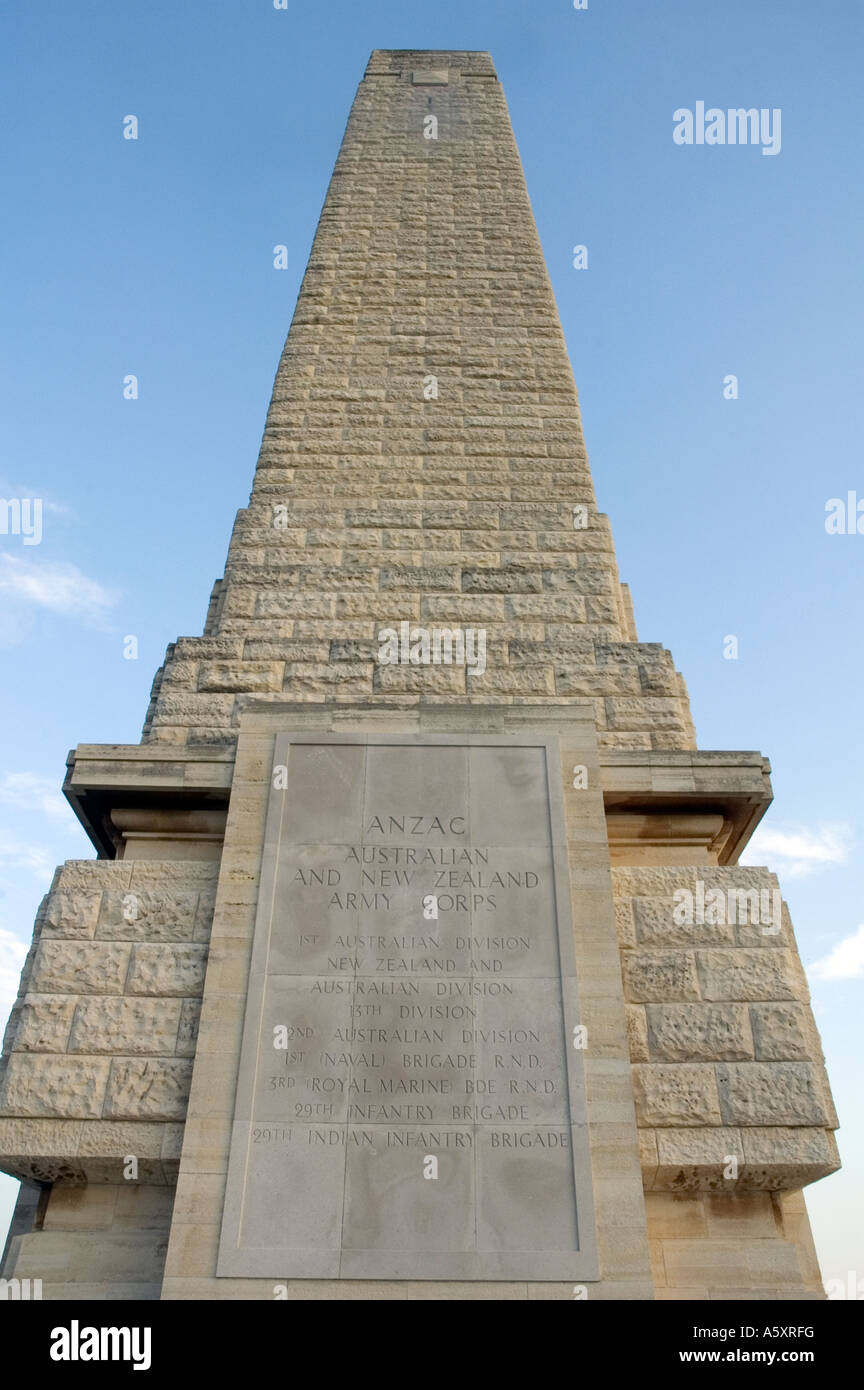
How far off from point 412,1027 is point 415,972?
0.32 metres

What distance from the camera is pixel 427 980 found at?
600cm

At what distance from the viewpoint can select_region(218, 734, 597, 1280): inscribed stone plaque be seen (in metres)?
5.25

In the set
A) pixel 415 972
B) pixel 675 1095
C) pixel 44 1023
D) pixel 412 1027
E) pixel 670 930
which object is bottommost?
pixel 675 1095

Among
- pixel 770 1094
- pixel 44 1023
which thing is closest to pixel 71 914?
pixel 44 1023

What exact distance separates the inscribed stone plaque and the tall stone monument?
0.02m

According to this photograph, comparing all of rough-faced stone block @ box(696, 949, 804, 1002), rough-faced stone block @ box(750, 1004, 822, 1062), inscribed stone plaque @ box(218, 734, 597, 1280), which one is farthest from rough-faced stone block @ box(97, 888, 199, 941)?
rough-faced stone block @ box(750, 1004, 822, 1062)

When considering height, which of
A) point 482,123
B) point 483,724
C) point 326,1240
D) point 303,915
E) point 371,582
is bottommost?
point 326,1240

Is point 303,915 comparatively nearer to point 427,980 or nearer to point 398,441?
point 427,980

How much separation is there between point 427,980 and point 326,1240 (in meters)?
1.41

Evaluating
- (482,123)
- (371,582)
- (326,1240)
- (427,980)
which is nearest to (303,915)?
(427,980)

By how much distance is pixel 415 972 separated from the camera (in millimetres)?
6031

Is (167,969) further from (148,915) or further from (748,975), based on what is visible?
(748,975)

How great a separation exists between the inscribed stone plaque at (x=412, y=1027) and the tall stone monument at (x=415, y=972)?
0.02 m

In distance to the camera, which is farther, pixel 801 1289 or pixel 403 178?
pixel 403 178
